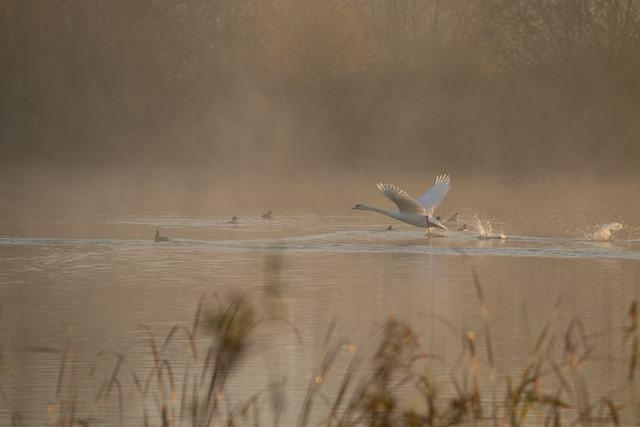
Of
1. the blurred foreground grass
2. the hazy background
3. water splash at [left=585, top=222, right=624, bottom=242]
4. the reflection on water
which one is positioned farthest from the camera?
the hazy background

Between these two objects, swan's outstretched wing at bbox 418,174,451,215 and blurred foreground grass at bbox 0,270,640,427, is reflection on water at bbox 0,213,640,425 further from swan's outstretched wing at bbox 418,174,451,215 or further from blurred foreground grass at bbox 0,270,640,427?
swan's outstretched wing at bbox 418,174,451,215

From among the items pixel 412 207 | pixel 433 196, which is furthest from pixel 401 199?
pixel 433 196

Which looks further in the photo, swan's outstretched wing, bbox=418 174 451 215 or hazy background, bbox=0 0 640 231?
hazy background, bbox=0 0 640 231

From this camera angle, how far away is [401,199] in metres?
18.8

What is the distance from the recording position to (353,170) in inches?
1574

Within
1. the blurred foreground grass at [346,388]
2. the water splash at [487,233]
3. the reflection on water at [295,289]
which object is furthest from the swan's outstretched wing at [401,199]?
the blurred foreground grass at [346,388]

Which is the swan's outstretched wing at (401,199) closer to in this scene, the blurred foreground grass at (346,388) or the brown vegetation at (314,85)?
the blurred foreground grass at (346,388)

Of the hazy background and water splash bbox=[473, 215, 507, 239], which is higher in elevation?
the hazy background

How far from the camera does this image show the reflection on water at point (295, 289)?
9641 mm

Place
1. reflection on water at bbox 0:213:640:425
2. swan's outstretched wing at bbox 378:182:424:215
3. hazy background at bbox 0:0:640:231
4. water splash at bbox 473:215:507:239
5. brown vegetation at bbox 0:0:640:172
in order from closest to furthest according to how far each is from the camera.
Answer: reflection on water at bbox 0:213:640:425
swan's outstretched wing at bbox 378:182:424:215
water splash at bbox 473:215:507:239
hazy background at bbox 0:0:640:231
brown vegetation at bbox 0:0:640:172

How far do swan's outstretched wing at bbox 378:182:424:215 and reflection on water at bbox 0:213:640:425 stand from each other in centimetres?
48

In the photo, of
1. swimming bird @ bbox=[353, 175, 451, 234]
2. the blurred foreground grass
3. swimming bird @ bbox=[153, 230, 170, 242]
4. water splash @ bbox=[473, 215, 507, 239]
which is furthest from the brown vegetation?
the blurred foreground grass

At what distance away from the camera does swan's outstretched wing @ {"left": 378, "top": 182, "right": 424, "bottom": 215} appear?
61.5ft

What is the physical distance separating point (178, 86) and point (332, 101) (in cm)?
502
